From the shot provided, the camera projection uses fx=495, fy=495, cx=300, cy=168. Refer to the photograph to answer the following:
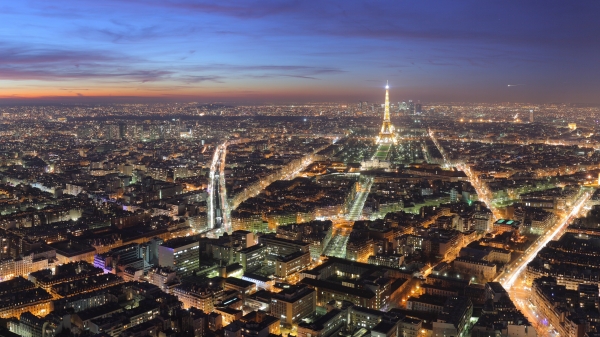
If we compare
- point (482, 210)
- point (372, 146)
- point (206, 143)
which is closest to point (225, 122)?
point (206, 143)

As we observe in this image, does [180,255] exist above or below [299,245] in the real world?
below

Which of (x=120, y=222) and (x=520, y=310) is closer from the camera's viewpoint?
(x=520, y=310)

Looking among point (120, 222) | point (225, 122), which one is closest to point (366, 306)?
point (120, 222)

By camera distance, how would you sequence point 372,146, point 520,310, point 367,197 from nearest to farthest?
point 520,310
point 367,197
point 372,146

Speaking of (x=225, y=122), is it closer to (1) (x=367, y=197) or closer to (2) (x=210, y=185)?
(2) (x=210, y=185)

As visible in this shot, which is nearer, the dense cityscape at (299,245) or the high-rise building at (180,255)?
the dense cityscape at (299,245)

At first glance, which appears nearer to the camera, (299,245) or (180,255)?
(180,255)

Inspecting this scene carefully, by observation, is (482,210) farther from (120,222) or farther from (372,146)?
(372,146)

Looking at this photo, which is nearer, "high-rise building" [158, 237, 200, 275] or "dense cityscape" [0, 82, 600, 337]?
"dense cityscape" [0, 82, 600, 337]

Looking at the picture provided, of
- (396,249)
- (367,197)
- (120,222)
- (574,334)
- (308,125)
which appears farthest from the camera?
(308,125)
